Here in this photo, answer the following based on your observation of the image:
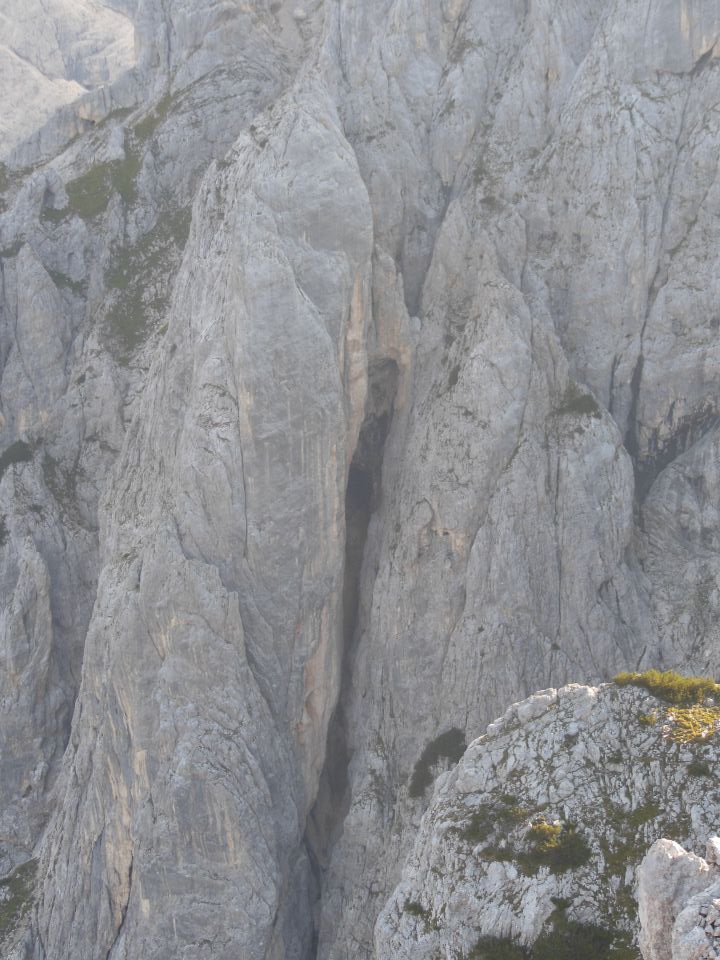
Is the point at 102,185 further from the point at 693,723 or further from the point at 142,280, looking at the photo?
the point at 693,723

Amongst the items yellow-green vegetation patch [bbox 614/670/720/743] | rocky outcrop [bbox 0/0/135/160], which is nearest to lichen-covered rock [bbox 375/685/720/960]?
yellow-green vegetation patch [bbox 614/670/720/743]

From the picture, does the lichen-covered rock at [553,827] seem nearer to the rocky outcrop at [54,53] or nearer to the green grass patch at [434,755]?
the green grass patch at [434,755]

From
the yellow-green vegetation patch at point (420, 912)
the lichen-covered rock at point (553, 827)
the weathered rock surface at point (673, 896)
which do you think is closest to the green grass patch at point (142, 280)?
the lichen-covered rock at point (553, 827)

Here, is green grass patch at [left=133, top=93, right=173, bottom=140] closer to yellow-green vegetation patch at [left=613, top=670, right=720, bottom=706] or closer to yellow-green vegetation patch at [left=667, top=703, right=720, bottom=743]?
yellow-green vegetation patch at [left=613, top=670, right=720, bottom=706]

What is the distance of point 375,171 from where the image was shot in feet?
173

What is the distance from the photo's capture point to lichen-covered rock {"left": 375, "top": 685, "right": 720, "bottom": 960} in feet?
78.7

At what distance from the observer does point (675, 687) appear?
2764cm

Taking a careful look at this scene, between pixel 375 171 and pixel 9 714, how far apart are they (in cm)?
3452

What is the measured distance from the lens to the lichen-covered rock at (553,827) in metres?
24.0

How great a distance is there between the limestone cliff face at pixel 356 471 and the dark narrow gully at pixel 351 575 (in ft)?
0.53

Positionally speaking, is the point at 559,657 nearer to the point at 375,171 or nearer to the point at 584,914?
the point at 584,914

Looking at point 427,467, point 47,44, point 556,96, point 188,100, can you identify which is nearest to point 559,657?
point 427,467

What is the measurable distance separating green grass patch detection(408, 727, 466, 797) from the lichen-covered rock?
1436cm

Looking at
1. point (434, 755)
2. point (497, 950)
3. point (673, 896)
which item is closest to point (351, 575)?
point (434, 755)
